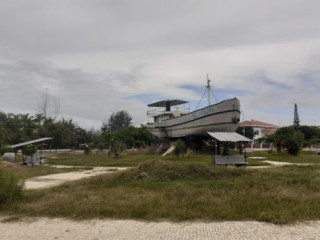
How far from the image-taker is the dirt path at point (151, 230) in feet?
16.8

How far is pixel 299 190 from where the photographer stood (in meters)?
8.68

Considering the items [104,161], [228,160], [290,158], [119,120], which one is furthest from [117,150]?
[119,120]

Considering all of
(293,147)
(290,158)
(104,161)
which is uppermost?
(293,147)

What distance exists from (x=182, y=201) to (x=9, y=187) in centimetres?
460

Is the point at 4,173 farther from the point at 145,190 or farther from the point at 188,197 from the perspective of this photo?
the point at 188,197

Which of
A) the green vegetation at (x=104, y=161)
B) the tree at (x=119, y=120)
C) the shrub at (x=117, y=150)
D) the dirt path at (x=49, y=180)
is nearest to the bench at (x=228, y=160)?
the dirt path at (x=49, y=180)

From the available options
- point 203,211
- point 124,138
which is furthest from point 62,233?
point 124,138

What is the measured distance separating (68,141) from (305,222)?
50970 millimetres

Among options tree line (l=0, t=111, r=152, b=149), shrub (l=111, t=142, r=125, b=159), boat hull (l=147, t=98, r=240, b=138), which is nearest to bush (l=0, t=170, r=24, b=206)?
shrub (l=111, t=142, r=125, b=159)

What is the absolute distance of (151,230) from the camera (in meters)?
5.50

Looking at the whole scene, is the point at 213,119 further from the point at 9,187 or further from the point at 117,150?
the point at 9,187

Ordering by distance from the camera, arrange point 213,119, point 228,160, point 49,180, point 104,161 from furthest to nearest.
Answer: point 213,119, point 104,161, point 228,160, point 49,180

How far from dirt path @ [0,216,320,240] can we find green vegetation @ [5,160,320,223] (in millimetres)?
372

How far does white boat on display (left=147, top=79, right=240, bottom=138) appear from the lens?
26.6m
